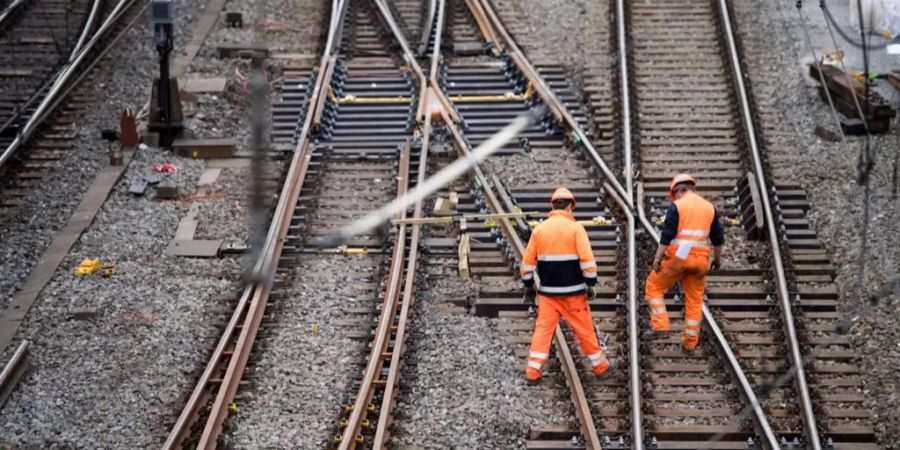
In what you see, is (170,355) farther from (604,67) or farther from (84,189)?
(604,67)

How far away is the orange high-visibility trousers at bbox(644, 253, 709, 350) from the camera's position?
506 inches

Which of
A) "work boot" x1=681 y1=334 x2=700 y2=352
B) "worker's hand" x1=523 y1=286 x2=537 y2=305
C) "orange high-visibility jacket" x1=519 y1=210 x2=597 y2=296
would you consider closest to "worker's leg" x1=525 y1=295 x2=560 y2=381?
"orange high-visibility jacket" x1=519 y1=210 x2=597 y2=296

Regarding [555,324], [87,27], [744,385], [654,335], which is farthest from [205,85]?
[744,385]

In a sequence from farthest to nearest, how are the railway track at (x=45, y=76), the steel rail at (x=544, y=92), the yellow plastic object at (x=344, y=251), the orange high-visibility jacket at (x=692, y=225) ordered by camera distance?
1. the railway track at (x=45, y=76)
2. the steel rail at (x=544, y=92)
3. the yellow plastic object at (x=344, y=251)
4. the orange high-visibility jacket at (x=692, y=225)

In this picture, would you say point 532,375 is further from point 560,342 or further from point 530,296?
point 530,296

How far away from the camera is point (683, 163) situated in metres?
17.2

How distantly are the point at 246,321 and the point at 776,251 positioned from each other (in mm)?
4918

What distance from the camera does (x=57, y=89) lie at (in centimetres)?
1931

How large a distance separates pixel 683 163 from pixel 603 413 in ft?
18.6

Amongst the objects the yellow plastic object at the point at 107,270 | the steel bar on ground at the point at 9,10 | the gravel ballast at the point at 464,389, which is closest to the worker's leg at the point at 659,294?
the gravel ballast at the point at 464,389

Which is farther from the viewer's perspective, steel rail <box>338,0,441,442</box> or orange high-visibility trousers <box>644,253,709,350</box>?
orange high-visibility trousers <box>644,253,709,350</box>

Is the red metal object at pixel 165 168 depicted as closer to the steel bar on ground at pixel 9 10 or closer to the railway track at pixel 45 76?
the railway track at pixel 45 76

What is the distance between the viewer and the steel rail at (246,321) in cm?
1170

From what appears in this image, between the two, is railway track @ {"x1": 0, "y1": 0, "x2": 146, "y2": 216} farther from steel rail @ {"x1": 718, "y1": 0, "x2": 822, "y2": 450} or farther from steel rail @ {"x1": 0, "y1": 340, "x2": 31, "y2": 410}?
steel rail @ {"x1": 718, "y1": 0, "x2": 822, "y2": 450}
